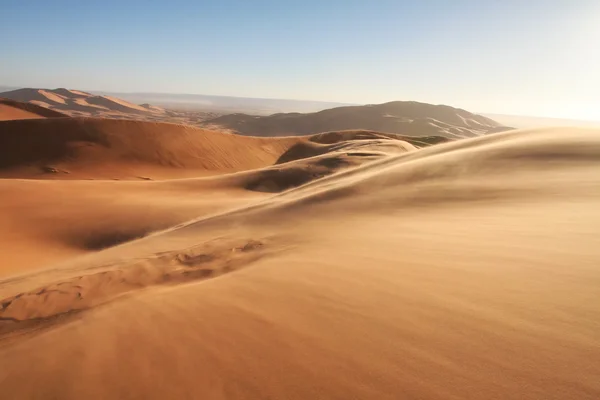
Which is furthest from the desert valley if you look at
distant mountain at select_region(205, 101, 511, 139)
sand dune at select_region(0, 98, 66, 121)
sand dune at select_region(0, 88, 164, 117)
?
sand dune at select_region(0, 88, 164, 117)

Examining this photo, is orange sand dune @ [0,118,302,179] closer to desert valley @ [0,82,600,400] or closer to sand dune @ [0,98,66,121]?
sand dune @ [0,98,66,121]

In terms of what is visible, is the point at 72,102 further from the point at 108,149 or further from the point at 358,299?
the point at 358,299

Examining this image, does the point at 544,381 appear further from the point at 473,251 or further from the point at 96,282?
the point at 96,282

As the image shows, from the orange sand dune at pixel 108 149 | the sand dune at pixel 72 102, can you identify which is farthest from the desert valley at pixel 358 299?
the sand dune at pixel 72 102

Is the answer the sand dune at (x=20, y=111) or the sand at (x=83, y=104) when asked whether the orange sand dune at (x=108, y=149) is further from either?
the sand at (x=83, y=104)

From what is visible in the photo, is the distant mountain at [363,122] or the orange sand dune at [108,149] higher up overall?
the distant mountain at [363,122]
